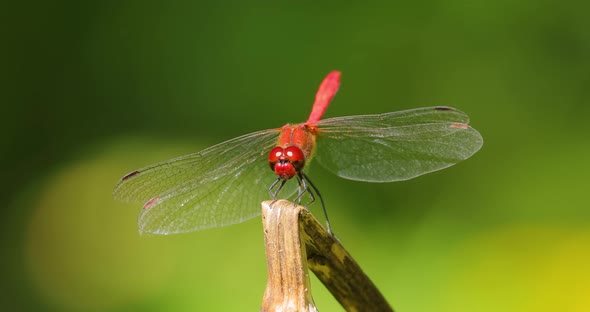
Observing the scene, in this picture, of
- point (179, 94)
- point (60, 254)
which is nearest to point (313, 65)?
point (179, 94)

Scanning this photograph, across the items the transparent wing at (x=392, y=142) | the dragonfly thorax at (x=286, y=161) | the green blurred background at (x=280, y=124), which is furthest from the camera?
the green blurred background at (x=280, y=124)

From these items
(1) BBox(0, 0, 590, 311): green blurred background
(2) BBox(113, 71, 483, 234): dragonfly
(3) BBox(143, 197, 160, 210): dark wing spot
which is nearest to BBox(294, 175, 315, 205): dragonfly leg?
(2) BBox(113, 71, 483, 234): dragonfly

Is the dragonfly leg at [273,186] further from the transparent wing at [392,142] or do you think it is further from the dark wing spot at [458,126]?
the dark wing spot at [458,126]

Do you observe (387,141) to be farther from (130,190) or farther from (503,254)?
(130,190)

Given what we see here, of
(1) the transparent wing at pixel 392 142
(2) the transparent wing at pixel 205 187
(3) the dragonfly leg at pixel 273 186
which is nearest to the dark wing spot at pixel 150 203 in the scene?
(2) the transparent wing at pixel 205 187

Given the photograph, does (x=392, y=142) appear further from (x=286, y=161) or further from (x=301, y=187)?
(x=286, y=161)

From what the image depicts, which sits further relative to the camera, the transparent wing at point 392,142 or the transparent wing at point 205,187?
the transparent wing at point 392,142

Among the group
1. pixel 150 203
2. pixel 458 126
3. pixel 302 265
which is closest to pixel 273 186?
pixel 150 203
